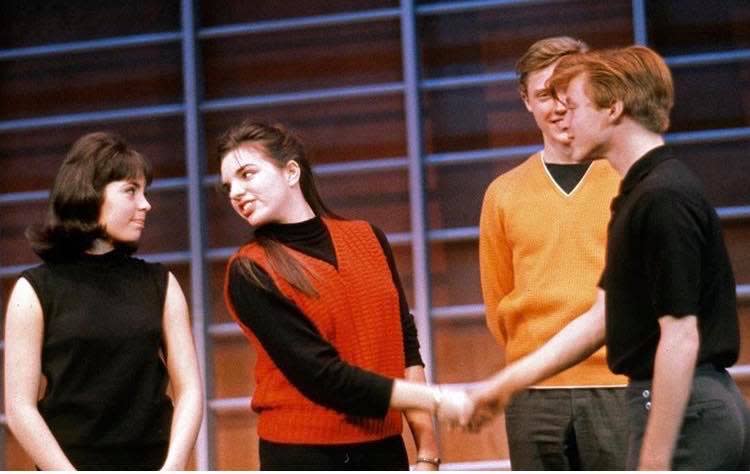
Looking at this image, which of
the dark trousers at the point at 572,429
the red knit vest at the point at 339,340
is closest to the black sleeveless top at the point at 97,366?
the red knit vest at the point at 339,340

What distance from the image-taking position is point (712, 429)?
74.7 inches

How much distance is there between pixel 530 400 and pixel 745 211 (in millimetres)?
1510

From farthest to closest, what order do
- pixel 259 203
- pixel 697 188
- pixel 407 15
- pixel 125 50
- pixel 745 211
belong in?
1. pixel 125 50
2. pixel 407 15
3. pixel 745 211
4. pixel 259 203
5. pixel 697 188

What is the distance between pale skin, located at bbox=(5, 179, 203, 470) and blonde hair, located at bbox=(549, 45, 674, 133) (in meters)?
1.11

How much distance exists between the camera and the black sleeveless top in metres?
2.41

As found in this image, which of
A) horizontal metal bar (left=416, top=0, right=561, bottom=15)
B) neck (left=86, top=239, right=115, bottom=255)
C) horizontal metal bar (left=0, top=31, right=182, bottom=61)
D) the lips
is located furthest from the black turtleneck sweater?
horizontal metal bar (left=0, top=31, right=182, bottom=61)

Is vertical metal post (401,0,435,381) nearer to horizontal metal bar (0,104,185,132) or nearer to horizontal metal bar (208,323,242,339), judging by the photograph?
horizontal metal bar (208,323,242,339)

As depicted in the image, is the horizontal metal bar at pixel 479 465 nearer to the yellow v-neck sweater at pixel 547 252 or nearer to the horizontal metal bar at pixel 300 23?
the yellow v-neck sweater at pixel 547 252

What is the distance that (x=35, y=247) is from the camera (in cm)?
250

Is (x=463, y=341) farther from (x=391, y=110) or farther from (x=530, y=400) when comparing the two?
(x=530, y=400)

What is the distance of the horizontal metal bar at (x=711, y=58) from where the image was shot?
385cm

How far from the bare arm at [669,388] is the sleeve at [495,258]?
1059 mm

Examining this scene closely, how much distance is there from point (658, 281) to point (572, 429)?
36.4 inches

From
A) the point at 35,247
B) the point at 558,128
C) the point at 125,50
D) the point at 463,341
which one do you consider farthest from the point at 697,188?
the point at 125,50
